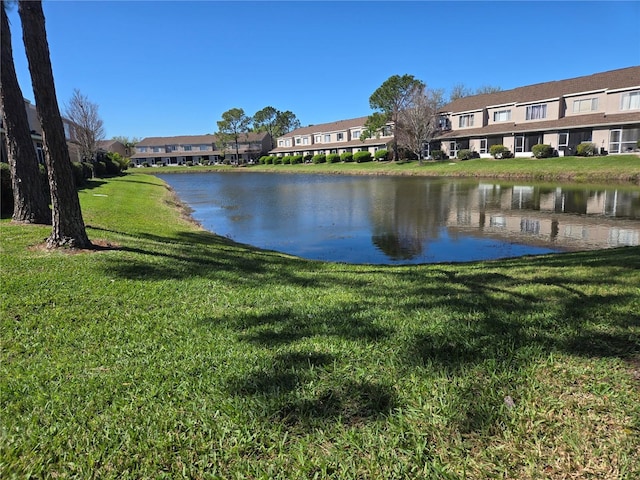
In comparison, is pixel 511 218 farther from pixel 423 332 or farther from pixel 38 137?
pixel 38 137

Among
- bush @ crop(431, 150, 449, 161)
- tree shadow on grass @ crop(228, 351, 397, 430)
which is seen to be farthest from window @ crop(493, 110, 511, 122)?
tree shadow on grass @ crop(228, 351, 397, 430)

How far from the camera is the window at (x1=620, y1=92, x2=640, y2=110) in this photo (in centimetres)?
3969

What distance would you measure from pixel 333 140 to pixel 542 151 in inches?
1848

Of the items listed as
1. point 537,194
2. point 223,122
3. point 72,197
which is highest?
point 223,122

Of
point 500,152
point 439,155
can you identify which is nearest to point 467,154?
point 439,155

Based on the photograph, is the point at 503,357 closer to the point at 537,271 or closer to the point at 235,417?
the point at 235,417

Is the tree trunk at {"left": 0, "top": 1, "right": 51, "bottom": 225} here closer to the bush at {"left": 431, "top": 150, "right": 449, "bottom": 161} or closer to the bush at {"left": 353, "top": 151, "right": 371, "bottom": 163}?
the bush at {"left": 431, "top": 150, "right": 449, "bottom": 161}

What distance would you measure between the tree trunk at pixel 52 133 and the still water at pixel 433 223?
21.2ft

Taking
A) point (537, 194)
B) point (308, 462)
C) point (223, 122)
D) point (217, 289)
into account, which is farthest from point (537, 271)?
point (223, 122)

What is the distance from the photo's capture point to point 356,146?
73562 millimetres

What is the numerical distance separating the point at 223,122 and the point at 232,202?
76676 mm

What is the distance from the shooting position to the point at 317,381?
339 centimetres

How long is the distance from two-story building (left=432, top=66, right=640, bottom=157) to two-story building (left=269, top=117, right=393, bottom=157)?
12.4 m

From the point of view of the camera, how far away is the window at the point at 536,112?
4731 cm
